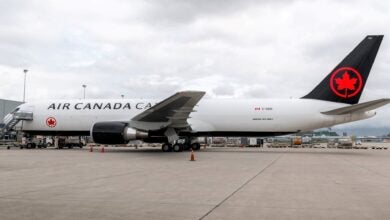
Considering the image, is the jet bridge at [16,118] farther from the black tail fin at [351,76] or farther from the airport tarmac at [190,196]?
the black tail fin at [351,76]

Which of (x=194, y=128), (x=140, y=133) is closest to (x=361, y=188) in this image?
(x=140, y=133)

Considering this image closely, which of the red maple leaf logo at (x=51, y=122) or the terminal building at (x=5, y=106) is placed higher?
the terminal building at (x=5, y=106)

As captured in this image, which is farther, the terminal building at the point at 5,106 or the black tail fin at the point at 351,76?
the terminal building at the point at 5,106

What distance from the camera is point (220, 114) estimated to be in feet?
85.0

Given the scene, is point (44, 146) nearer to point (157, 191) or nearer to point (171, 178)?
point (171, 178)

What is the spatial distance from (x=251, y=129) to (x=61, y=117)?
45.7 ft

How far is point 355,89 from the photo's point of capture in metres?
23.7

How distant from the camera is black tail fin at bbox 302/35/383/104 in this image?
23172mm

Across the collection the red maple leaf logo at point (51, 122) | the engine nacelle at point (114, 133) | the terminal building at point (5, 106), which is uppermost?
the terminal building at point (5, 106)

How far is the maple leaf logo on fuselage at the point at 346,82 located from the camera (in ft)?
77.3

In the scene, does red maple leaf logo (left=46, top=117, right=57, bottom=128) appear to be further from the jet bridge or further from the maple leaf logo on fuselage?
the maple leaf logo on fuselage

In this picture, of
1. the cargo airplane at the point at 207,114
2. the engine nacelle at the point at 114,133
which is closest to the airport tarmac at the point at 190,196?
the cargo airplane at the point at 207,114

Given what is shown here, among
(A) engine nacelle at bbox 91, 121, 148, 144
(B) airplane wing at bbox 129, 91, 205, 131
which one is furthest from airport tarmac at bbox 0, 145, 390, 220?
Answer: (A) engine nacelle at bbox 91, 121, 148, 144

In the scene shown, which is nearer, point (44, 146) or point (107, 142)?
point (107, 142)
